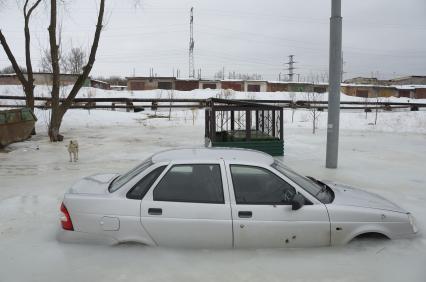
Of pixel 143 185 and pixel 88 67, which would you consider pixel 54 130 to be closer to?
pixel 88 67

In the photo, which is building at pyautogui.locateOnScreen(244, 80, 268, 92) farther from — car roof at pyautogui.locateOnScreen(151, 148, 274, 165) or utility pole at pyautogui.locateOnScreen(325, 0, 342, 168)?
car roof at pyautogui.locateOnScreen(151, 148, 274, 165)

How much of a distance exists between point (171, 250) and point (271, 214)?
4.02 feet

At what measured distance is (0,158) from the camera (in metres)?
12.0

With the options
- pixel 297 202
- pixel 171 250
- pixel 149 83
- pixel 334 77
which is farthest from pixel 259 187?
pixel 149 83

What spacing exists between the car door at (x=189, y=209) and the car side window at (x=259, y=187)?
0.16 meters

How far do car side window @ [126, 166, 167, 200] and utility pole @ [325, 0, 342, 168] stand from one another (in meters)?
6.78

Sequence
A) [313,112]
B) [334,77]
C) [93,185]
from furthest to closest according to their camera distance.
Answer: [313,112] < [334,77] < [93,185]

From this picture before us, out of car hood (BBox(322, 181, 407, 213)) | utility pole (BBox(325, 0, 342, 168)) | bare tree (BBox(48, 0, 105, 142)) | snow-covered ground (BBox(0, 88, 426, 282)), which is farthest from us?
bare tree (BBox(48, 0, 105, 142))

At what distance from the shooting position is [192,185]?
4781 mm

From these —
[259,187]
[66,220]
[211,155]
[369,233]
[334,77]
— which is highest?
[334,77]

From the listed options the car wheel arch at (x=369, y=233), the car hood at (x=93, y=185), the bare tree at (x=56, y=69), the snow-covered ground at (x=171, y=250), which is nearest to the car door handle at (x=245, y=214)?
the snow-covered ground at (x=171, y=250)

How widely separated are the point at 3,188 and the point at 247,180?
18.9 ft

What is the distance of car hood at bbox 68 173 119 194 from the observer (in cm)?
505

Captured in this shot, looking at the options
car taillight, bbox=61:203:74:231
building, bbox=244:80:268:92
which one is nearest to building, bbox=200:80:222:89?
building, bbox=244:80:268:92
